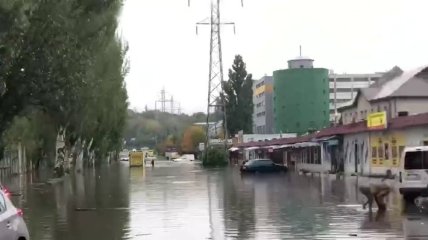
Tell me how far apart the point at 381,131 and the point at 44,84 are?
24150 millimetres

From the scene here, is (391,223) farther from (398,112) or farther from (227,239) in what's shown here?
(398,112)

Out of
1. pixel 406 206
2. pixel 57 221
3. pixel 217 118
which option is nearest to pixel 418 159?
pixel 406 206

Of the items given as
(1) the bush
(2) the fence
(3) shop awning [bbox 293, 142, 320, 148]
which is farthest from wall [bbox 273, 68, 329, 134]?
(2) the fence

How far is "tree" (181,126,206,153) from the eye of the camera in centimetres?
15550

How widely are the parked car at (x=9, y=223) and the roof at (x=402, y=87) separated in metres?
42.5

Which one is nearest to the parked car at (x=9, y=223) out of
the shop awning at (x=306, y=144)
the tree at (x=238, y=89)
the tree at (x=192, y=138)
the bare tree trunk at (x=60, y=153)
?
the bare tree trunk at (x=60, y=153)

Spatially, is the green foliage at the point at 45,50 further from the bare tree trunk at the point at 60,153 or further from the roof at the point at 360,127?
the bare tree trunk at the point at 60,153

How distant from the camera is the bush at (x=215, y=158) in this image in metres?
86.6

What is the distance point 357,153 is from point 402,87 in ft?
18.6

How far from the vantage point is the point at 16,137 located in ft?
170

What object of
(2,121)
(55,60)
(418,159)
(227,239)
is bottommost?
(227,239)

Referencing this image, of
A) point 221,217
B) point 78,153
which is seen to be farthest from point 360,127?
point 78,153

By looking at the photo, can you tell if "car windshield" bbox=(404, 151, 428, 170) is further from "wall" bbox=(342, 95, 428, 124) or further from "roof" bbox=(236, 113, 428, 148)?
"wall" bbox=(342, 95, 428, 124)

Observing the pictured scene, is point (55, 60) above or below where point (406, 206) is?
above
